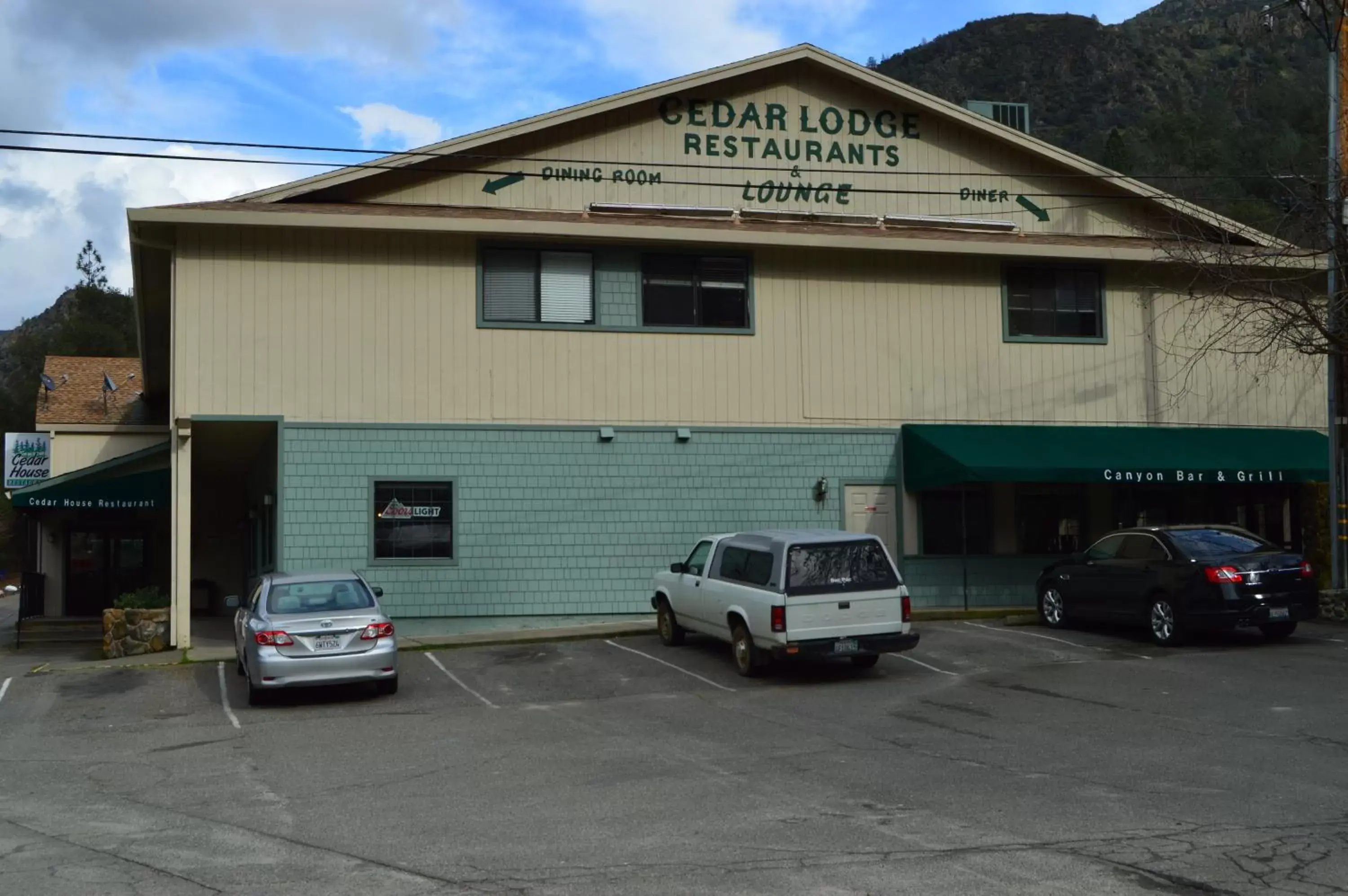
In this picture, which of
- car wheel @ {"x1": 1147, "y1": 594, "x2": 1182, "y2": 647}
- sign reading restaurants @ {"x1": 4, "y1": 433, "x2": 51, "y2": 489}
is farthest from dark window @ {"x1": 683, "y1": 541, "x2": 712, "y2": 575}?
sign reading restaurants @ {"x1": 4, "y1": 433, "x2": 51, "y2": 489}

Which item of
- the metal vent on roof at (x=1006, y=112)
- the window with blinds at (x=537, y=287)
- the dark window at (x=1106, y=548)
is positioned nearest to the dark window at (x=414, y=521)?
the window with blinds at (x=537, y=287)

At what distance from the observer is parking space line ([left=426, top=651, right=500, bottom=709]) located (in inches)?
612

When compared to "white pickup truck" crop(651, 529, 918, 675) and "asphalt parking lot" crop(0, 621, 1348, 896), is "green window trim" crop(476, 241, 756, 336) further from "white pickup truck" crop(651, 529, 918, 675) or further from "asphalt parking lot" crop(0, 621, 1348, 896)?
"white pickup truck" crop(651, 529, 918, 675)

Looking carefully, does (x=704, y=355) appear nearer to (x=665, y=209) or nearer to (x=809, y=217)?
(x=665, y=209)

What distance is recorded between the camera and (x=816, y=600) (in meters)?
15.7

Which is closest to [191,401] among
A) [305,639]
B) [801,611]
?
[305,639]

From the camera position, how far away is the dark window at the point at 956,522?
77.9 ft

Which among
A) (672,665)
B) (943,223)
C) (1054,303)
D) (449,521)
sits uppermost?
(943,223)

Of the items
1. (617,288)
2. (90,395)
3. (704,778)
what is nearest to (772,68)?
(617,288)

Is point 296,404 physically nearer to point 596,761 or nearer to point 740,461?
point 740,461

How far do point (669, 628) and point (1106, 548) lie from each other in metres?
6.55

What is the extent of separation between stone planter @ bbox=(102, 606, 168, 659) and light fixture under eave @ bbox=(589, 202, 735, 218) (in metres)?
9.74

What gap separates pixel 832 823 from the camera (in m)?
8.83

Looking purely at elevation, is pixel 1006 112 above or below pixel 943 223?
above
